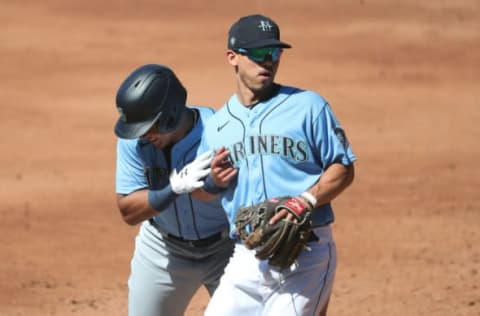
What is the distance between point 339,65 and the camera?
18.9m

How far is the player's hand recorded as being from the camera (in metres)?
5.69

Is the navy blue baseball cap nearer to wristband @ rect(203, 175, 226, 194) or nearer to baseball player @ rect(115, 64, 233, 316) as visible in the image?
baseball player @ rect(115, 64, 233, 316)

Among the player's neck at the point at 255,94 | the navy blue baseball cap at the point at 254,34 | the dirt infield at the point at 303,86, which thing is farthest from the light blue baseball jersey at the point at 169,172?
the dirt infield at the point at 303,86

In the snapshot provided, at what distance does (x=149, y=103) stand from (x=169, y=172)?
1.57ft

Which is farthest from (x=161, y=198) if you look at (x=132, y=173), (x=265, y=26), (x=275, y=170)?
(x=265, y=26)

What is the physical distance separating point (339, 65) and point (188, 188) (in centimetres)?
1321

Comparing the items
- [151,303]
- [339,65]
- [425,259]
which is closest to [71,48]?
[339,65]

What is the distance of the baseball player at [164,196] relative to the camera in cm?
614

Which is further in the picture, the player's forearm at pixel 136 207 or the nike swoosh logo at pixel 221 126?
the player's forearm at pixel 136 207

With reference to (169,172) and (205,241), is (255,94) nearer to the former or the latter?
(169,172)

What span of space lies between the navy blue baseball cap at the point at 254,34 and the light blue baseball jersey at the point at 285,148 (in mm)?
274

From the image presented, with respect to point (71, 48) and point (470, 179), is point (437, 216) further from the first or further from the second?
point (71, 48)

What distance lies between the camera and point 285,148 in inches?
219

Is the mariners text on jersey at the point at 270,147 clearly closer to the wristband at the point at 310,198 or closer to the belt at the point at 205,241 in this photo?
the wristband at the point at 310,198
